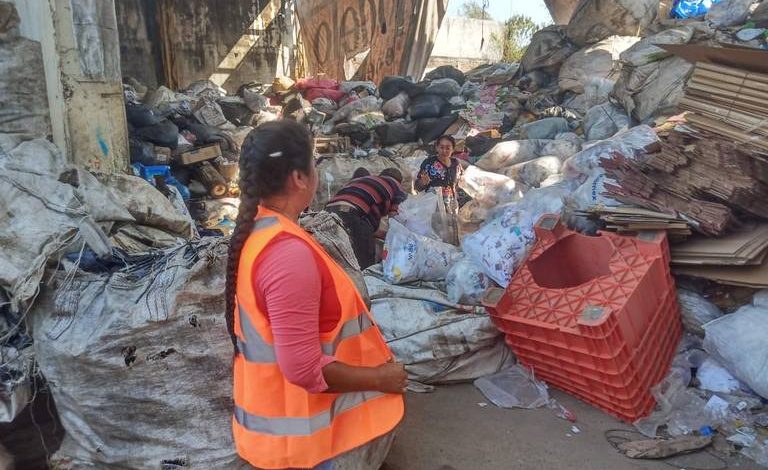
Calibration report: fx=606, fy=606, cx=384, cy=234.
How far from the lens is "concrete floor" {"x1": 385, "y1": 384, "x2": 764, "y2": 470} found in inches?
93.2

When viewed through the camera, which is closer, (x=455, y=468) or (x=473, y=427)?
(x=455, y=468)

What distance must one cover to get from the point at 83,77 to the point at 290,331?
2957mm

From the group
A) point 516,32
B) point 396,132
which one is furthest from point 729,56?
point 516,32

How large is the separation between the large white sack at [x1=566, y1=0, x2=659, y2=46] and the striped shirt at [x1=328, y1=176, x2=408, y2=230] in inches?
153

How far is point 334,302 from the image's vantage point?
1436mm

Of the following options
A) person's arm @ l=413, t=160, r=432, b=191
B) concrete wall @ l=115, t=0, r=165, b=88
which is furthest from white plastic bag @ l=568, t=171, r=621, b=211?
concrete wall @ l=115, t=0, r=165, b=88

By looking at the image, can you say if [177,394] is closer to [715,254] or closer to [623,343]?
[623,343]

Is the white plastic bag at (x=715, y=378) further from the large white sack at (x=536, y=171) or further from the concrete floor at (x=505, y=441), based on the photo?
the large white sack at (x=536, y=171)

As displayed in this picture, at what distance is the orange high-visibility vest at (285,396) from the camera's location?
139 cm

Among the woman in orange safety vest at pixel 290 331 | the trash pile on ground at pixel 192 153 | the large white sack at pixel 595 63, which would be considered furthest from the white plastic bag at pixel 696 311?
the large white sack at pixel 595 63

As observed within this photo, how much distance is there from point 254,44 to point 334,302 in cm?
1007

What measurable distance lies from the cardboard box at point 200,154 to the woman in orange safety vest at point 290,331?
4.45m

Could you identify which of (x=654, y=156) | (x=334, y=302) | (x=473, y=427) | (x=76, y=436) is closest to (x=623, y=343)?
(x=473, y=427)

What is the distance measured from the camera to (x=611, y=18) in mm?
6703
